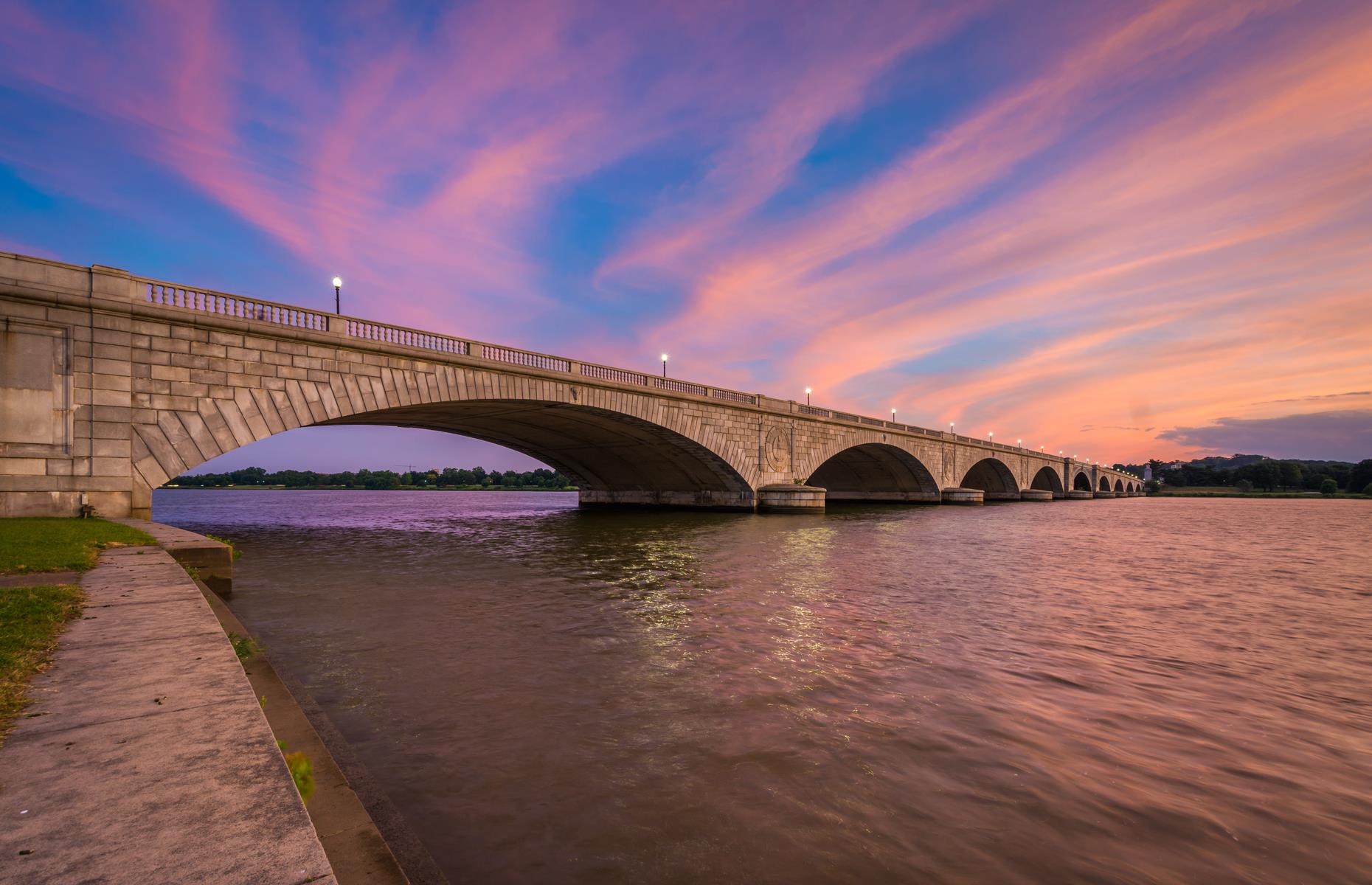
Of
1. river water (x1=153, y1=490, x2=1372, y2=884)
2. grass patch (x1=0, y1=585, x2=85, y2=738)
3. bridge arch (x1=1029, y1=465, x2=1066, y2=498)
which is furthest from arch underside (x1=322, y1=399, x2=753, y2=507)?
bridge arch (x1=1029, y1=465, x2=1066, y2=498)

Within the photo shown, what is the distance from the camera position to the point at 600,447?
145 feet

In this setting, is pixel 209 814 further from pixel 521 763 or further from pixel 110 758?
pixel 521 763

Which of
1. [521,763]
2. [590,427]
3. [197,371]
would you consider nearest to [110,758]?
[521,763]

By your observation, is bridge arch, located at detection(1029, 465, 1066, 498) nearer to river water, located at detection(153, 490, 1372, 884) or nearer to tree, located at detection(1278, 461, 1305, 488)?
tree, located at detection(1278, 461, 1305, 488)

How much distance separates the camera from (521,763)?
204 inches

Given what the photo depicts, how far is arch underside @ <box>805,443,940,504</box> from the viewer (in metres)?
61.1

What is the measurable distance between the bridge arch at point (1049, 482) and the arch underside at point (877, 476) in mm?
45324

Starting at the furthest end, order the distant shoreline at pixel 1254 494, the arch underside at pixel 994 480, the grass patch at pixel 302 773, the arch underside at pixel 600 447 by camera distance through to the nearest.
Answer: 1. the distant shoreline at pixel 1254 494
2. the arch underside at pixel 994 480
3. the arch underside at pixel 600 447
4. the grass patch at pixel 302 773

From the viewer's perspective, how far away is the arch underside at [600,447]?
108 ft

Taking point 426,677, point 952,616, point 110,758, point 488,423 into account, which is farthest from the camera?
point 488,423

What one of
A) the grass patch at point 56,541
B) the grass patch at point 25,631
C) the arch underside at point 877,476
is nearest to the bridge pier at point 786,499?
the arch underside at point 877,476

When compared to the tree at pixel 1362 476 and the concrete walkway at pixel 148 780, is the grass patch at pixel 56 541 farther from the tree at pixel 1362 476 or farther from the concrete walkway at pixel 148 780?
the tree at pixel 1362 476

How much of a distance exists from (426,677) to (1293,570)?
2450cm

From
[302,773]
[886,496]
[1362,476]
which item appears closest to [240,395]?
[302,773]
